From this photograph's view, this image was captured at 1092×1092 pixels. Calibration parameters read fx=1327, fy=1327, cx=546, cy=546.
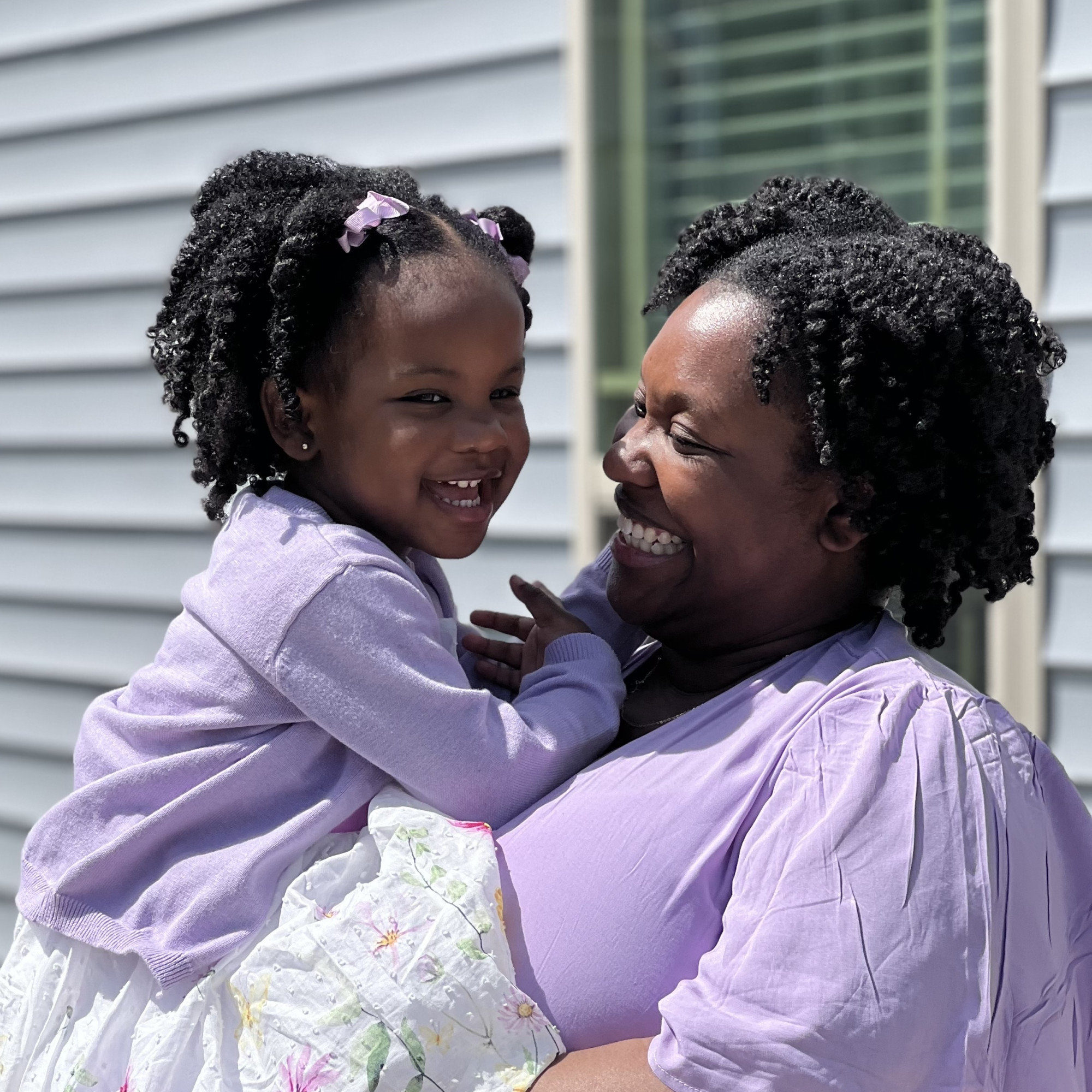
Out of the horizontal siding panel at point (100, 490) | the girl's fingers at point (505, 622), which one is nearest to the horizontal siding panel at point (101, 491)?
the horizontal siding panel at point (100, 490)

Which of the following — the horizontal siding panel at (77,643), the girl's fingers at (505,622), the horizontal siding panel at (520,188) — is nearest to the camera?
the girl's fingers at (505,622)

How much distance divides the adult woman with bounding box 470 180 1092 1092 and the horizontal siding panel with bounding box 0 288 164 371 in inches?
106

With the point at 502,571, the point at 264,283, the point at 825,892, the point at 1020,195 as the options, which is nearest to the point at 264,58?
the point at 502,571

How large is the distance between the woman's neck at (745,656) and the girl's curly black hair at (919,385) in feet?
0.27

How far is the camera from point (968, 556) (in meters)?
1.65

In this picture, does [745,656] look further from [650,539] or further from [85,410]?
[85,410]

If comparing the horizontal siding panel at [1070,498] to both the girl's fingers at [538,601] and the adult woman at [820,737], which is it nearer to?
the adult woman at [820,737]

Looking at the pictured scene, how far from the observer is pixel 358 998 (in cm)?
143

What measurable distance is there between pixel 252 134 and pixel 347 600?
8.59 feet

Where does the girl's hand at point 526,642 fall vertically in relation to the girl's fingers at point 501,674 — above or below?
above

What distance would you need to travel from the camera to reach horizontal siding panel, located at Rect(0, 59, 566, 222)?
11.1 feet

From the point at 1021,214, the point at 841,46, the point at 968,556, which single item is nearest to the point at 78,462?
the point at 841,46

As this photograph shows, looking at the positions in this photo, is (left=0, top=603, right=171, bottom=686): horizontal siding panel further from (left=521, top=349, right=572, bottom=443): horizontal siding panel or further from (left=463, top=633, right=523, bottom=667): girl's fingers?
(left=463, top=633, right=523, bottom=667): girl's fingers

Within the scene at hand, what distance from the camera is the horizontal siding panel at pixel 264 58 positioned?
3.42 metres
